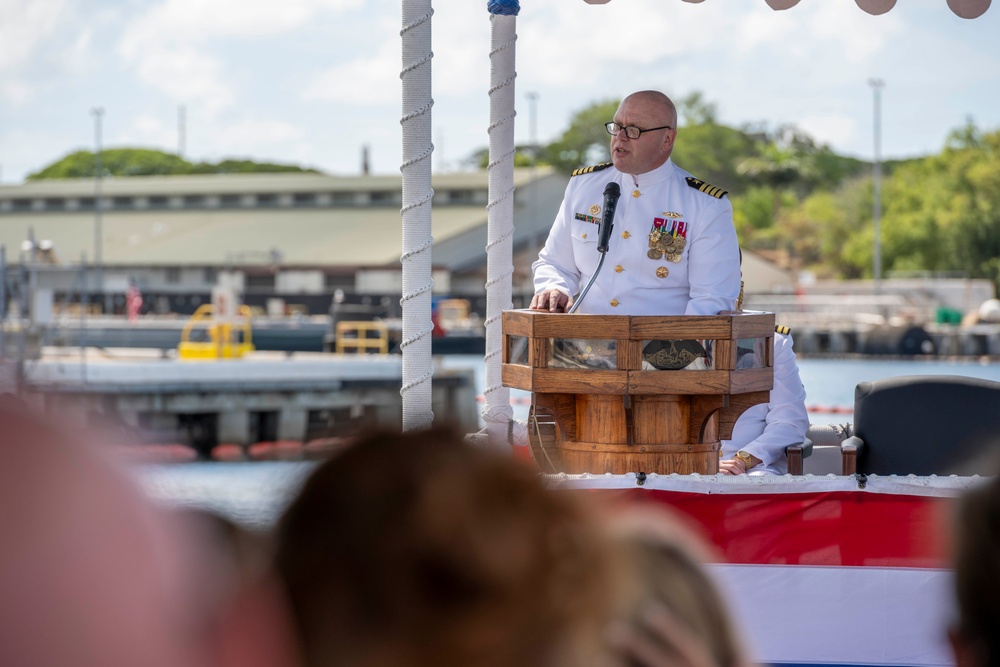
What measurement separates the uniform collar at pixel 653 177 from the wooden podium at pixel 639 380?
853 mm

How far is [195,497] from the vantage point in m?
1.23

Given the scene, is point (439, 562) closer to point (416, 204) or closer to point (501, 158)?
point (416, 204)

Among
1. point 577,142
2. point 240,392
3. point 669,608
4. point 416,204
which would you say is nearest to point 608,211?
point 416,204

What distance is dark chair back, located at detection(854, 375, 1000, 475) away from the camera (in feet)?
17.7

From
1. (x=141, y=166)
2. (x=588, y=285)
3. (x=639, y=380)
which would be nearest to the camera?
(x=639, y=380)

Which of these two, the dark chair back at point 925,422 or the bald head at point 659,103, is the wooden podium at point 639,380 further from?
the dark chair back at point 925,422

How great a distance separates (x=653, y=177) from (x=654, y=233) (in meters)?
0.23

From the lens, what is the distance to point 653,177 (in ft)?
17.1

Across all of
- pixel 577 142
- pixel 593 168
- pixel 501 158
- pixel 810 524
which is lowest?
pixel 810 524

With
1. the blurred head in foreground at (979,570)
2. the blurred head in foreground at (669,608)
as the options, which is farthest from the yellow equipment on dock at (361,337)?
the blurred head in foreground at (669,608)

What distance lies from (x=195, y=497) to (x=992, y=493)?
2.51ft

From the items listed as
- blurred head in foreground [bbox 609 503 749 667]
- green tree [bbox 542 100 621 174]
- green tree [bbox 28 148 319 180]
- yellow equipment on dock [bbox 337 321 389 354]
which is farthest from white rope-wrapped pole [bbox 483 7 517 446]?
green tree [bbox 28 148 319 180]

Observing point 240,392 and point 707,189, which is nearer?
point 707,189

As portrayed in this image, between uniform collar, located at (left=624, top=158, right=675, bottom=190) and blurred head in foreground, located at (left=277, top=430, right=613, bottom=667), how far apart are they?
14.0 ft
